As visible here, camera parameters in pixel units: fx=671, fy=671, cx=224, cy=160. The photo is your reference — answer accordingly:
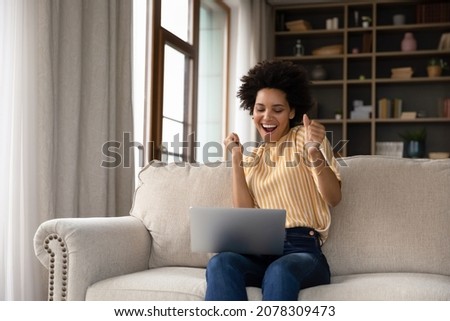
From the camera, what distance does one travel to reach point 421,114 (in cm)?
644

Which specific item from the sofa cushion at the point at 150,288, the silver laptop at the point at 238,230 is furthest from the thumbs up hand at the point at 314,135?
the sofa cushion at the point at 150,288

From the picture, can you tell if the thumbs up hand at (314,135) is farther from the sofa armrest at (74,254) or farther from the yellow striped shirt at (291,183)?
the sofa armrest at (74,254)

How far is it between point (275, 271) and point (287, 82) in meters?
0.84

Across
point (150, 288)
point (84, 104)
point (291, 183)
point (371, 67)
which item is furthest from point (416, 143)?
point (150, 288)

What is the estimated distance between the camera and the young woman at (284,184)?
2.03 metres

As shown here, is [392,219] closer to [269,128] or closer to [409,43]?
[269,128]

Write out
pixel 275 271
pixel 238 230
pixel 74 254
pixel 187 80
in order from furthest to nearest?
pixel 187 80, pixel 74 254, pixel 238 230, pixel 275 271

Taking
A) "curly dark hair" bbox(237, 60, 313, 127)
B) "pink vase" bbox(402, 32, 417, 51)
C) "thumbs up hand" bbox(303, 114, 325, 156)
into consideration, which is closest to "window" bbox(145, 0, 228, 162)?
"pink vase" bbox(402, 32, 417, 51)

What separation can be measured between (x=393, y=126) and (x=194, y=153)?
234cm

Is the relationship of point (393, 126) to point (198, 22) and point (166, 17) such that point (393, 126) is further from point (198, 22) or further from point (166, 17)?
point (166, 17)

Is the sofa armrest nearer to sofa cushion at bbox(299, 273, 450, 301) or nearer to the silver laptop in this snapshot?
the silver laptop

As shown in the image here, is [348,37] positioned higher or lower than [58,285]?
higher

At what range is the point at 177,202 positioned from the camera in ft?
8.78
